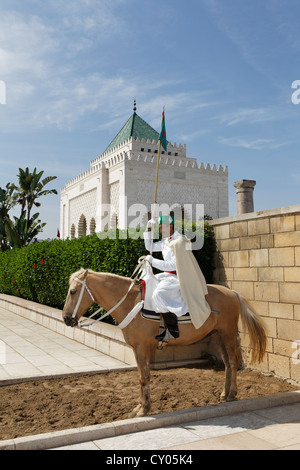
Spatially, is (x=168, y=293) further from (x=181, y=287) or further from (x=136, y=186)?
(x=136, y=186)

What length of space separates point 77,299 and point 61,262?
8232 mm

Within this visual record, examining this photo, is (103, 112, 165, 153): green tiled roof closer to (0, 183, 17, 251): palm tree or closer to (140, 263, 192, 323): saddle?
(0, 183, 17, 251): palm tree

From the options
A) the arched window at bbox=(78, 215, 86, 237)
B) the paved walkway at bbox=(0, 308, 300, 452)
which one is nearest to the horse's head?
the paved walkway at bbox=(0, 308, 300, 452)

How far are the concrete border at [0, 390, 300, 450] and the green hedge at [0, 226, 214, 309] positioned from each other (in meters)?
3.38

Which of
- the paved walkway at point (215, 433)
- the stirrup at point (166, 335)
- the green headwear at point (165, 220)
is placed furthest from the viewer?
the green headwear at point (165, 220)

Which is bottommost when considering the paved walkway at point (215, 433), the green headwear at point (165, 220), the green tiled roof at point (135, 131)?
the paved walkway at point (215, 433)

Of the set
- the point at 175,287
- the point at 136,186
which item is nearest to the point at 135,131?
the point at 136,186

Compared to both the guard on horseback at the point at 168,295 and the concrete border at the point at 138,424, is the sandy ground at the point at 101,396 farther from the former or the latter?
the guard on horseback at the point at 168,295

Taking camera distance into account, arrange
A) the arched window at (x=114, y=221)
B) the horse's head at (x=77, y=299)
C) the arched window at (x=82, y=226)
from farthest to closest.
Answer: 1. the arched window at (x=82, y=226)
2. the arched window at (x=114, y=221)
3. the horse's head at (x=77, y=299)

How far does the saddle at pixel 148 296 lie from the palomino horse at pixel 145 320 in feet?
0.24

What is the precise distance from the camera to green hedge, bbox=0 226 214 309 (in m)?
8.55

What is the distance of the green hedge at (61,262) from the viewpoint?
8.55 m

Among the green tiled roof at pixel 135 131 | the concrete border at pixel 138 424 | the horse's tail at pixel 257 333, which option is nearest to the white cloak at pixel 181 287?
the horse's tail at pixel 257 333
